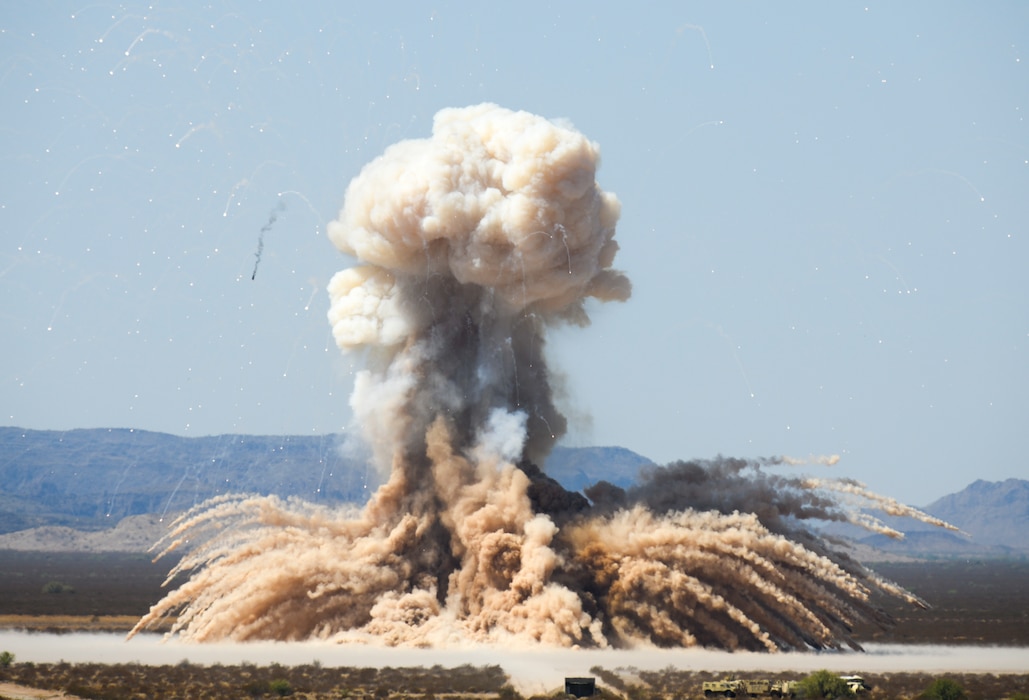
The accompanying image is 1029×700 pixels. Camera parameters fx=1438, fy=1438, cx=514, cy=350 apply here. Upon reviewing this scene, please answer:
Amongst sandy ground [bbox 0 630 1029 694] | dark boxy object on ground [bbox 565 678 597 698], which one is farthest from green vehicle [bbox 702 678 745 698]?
sandy ground [bbox 0 630 1029 694]

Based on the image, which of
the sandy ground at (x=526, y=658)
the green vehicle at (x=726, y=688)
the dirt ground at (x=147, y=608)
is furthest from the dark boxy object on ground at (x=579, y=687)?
the dirt ground at (x=147, y=608)

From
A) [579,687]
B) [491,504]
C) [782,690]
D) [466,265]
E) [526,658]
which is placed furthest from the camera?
[466,265]

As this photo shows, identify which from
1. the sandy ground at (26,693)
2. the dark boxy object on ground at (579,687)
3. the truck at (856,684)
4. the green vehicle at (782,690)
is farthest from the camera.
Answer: the truck at (856,684)

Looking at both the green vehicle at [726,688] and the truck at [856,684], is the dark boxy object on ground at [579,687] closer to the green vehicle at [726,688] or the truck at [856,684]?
the green vehicle at [726,688]

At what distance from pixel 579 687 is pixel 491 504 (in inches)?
929

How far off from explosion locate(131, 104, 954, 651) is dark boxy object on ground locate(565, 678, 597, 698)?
15.9 meters

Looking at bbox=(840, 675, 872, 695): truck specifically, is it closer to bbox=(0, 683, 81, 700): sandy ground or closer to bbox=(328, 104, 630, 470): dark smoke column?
bbox=(328, 104, 630, 470): dark smoke column

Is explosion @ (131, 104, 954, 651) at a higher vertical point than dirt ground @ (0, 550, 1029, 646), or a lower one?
higher

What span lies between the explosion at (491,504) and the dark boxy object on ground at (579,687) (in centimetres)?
1586

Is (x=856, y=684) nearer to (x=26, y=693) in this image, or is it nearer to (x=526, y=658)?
(x=526, y=658)

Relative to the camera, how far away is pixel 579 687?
2608 inches

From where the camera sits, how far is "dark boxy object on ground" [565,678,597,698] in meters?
66.1

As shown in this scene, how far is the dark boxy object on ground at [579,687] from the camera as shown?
6606cm

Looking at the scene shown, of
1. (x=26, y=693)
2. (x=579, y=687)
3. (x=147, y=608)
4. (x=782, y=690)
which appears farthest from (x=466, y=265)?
(x=147, y=608)
